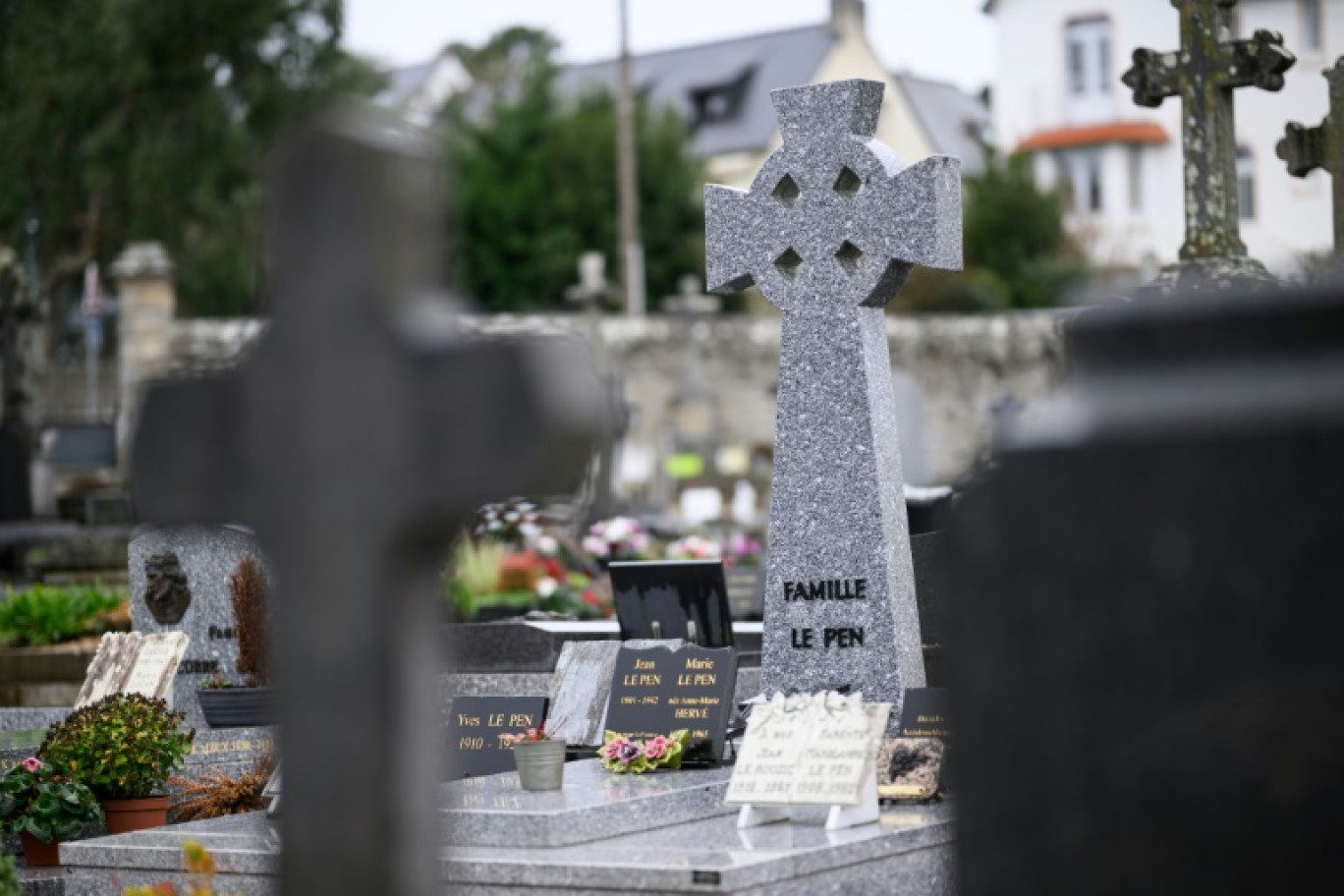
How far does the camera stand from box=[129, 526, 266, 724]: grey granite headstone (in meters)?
10.2

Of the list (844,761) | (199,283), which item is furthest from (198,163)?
(844,761)

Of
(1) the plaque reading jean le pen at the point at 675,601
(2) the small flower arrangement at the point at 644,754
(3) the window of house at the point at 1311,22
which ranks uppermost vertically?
(3) the window of house at the point at 1311,22

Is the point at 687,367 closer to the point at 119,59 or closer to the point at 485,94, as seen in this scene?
the point at 119,59

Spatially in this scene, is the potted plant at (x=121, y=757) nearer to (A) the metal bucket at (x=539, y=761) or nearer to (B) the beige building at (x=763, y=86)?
(A) the metal bucket at (x=539, y=761)

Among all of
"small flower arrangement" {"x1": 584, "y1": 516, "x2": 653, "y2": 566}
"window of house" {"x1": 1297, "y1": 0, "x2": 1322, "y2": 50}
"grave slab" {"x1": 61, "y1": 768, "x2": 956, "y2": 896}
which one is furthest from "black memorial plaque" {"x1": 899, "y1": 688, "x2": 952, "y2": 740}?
"window of house" {"x1": 1297, "y1": 0, "x2": 1322, "y2": 50}

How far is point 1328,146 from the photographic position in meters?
12.4

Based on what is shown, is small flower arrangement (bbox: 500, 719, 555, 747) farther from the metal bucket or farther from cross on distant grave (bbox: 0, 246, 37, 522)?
cross on distant grave (bbox: 0, 246, 37, 522)

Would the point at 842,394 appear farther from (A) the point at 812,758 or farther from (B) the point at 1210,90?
(B) the point at 1210,90

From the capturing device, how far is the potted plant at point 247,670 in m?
9.41

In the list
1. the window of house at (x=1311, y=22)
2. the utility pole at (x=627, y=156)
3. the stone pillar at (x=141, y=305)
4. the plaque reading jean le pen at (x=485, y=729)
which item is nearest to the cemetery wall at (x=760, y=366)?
the utility pole at (x=627, y=156)

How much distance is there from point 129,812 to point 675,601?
101 inches

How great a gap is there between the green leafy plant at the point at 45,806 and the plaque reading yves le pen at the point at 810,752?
246 centimetres

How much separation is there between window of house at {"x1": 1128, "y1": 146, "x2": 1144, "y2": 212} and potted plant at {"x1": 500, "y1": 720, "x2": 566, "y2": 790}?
47.2 meters

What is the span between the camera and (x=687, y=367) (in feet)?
132
